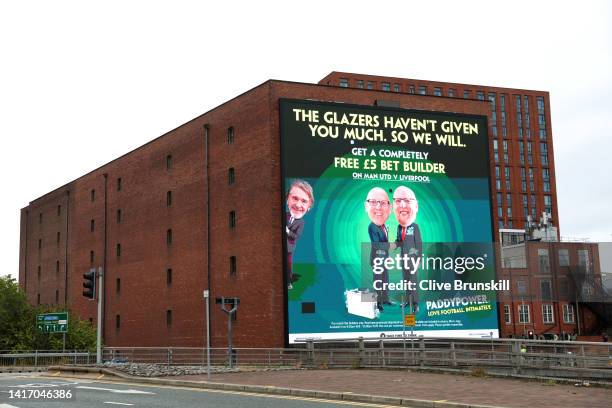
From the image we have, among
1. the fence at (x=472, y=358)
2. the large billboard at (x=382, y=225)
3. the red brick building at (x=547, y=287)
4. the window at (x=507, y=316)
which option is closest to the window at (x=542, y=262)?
the red brick building at (x=547, y=287)

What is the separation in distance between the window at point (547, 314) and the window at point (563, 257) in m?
5.64

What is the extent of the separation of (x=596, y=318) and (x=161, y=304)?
4388cm

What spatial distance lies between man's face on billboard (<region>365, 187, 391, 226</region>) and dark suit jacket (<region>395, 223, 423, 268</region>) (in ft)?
3.71

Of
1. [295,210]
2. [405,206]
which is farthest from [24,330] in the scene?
[405,206]

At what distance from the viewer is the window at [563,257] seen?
272ft

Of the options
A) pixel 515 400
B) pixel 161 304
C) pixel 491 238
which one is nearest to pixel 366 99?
pixel 491 238

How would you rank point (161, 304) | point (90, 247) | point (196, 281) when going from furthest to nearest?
point (90, 247) < point (161, 304) < point (196, 281)

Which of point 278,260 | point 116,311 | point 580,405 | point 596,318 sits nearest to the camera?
point 580,405

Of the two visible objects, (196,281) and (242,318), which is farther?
(196,281)

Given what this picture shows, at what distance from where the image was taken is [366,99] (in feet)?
157

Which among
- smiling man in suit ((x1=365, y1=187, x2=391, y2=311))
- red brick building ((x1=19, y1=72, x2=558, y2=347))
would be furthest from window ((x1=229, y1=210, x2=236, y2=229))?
smiling man in suit ((x1=365, y1=187, x2=391, y2=311))

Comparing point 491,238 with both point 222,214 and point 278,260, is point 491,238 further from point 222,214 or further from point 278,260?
point 222,214

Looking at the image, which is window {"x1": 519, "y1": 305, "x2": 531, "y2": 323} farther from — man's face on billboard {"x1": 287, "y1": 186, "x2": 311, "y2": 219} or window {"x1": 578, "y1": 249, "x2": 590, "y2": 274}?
man's face on billboard {"x1": 287, "y1": 186, "x2": 311, "y2": 219}

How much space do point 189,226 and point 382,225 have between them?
14.5m
